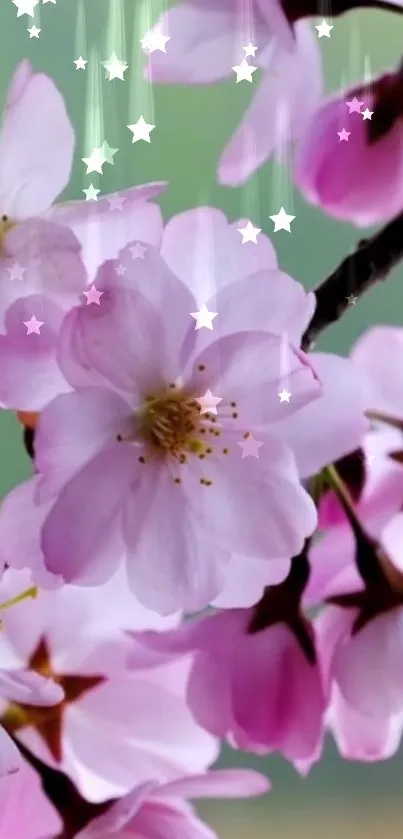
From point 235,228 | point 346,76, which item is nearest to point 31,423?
point 235,228

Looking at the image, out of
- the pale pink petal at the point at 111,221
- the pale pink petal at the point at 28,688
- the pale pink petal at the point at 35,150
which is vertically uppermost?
the pale pink petal at the point at 35,150

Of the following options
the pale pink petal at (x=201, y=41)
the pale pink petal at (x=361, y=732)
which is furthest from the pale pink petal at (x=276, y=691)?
the pale pink petal at (x=201, y=41)

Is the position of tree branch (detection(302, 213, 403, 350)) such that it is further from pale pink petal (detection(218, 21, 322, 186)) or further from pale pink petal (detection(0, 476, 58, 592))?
pale pink petal (detection(0, 476, 58, 592))

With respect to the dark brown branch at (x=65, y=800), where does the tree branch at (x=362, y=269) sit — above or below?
above

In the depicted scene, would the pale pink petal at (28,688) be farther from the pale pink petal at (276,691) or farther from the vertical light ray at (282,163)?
the vertical light ray at (282,163)

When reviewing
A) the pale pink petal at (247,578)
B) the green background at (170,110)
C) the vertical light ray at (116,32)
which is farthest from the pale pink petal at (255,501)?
the vertical light ray at (116,32)

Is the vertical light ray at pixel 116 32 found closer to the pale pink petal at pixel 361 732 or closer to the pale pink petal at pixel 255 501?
the pale pink petal at pixel 255 501
